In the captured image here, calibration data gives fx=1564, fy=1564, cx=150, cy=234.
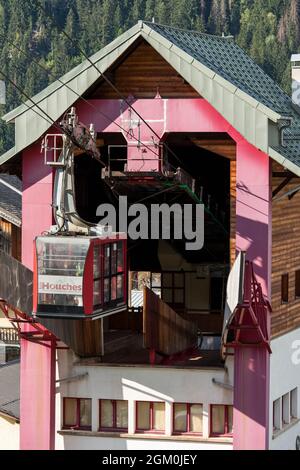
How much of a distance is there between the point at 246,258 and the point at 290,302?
171 inches

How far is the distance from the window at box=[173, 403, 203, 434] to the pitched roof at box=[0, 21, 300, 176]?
23.1ft

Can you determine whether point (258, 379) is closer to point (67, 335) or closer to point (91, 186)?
point (67, 335)

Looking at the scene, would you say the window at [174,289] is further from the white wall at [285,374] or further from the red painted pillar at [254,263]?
the red painted pillar at [254,263]

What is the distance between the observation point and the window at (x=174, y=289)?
48.5 metres

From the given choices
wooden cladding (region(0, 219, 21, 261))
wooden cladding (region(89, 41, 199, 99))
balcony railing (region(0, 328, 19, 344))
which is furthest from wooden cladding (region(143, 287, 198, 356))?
balcony railing (region(0, 328, 19, 344))

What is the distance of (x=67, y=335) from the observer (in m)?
40.0

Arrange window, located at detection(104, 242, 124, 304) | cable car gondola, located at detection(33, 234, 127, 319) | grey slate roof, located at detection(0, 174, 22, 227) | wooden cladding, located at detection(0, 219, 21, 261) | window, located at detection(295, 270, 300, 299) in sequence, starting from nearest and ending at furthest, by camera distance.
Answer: cable car gondola, located at detection(33, 234, 127, 319) → window, located at detection(104, 242, 124, 304) → window, located at detection(295, 270, 300, 299) → grey slate roof, located at detection(0, 174, 22, 227) → wooden cladding, located at detection(0, 219, 21, 261)

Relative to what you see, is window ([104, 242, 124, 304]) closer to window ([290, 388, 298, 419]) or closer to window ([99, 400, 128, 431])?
window ([99, 400, 128, 431])

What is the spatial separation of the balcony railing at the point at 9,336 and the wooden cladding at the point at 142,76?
28.2 m

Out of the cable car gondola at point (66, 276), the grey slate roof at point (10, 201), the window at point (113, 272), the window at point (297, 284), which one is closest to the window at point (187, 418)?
the window at point (113, 272)

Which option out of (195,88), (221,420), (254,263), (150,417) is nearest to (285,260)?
(254,263)

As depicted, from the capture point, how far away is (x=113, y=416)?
41031 mm

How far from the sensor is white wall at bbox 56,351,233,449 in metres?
40.0

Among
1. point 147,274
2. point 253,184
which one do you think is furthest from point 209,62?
point 147,274
